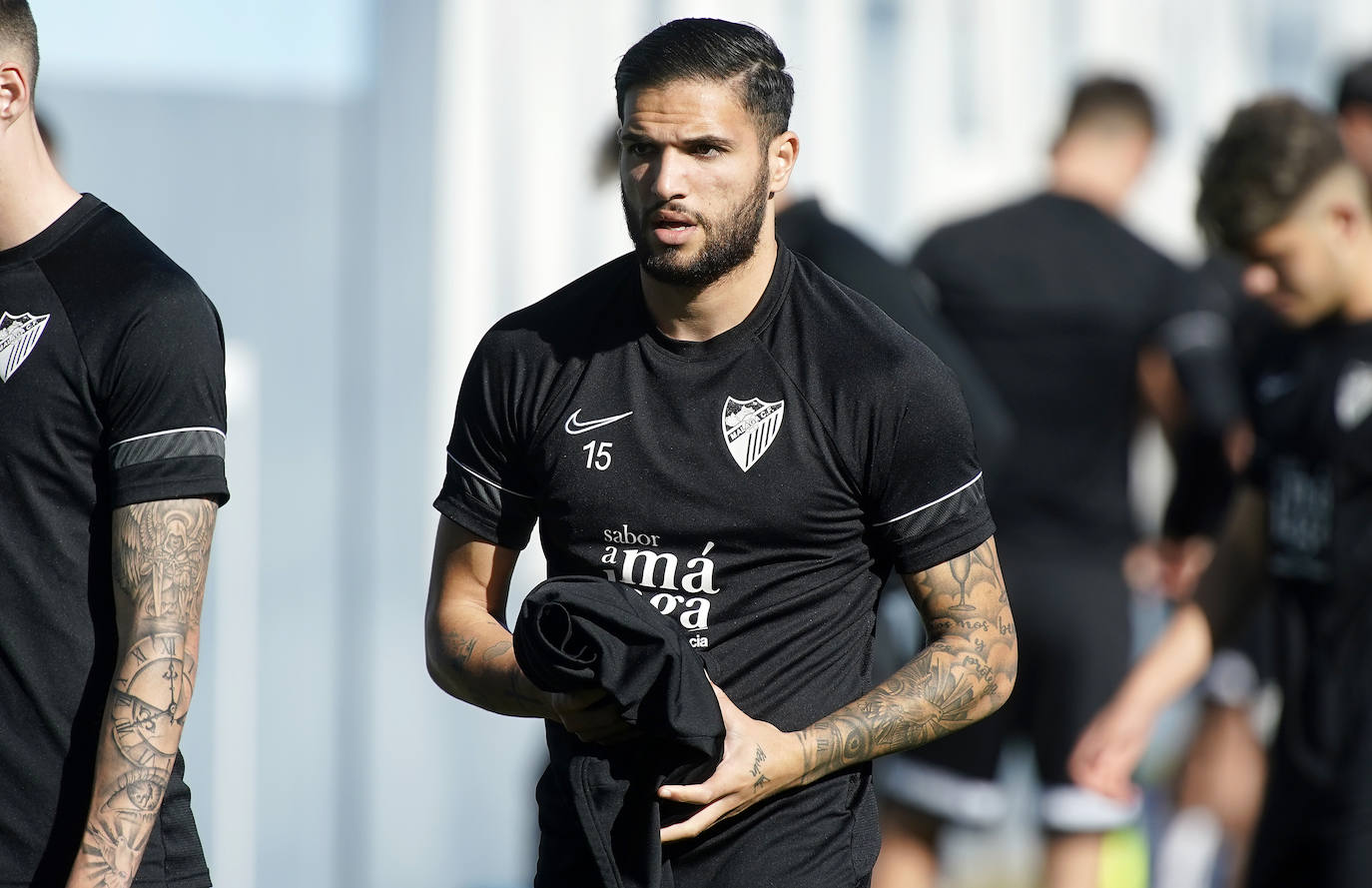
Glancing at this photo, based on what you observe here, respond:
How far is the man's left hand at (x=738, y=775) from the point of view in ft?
7.29

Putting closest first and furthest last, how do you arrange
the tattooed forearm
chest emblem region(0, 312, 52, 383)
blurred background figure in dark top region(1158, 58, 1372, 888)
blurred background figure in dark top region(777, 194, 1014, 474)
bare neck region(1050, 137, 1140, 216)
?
chest emblem region(0, 312, 52, 383) < the tattooed forearm < blurred background figure in dark top region(777, 194, 1014, 474) < blurred background figure in dark top region(1158, 58, 1372, 888) < bare neck region(1050, 137, 1140, 216)

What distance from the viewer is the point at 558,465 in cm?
240

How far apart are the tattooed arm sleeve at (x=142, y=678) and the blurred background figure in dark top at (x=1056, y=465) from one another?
3035 millimetres

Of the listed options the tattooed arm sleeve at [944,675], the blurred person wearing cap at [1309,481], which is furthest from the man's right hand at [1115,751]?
the tattooed arm sleeve at [944,675]

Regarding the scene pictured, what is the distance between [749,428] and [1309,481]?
5.55ft

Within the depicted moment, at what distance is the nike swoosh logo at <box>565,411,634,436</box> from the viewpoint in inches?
94.2

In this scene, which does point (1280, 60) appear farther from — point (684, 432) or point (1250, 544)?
point (684, 432)

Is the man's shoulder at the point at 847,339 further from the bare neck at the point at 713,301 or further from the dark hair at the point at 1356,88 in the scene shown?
the dark hair at the point at 1356,88

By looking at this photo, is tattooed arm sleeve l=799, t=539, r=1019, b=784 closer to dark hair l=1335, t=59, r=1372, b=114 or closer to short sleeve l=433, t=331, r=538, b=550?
short sleeve l=433, t=331, r=538, b=550

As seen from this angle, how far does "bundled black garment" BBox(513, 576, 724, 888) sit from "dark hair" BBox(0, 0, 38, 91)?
1.01 meters

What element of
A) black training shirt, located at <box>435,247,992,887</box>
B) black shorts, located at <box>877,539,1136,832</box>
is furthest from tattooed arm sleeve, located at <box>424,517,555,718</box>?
black shorts, located at <box>877,539,1136,832</box>

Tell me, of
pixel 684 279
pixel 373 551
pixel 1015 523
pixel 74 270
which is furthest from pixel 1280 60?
pixel 74 270

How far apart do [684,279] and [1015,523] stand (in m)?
2.92

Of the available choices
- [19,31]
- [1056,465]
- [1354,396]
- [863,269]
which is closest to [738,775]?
[19,31]
